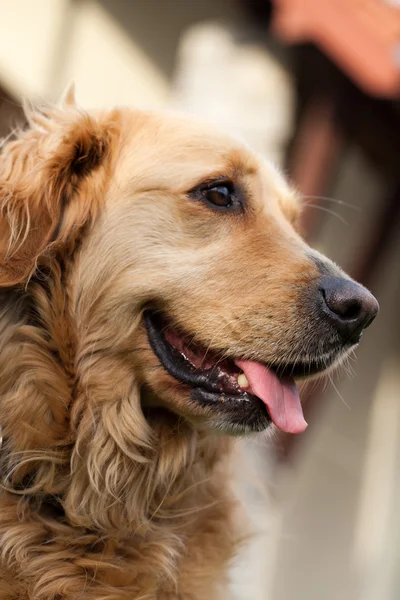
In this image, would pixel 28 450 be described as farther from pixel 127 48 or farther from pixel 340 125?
pixel 127 48

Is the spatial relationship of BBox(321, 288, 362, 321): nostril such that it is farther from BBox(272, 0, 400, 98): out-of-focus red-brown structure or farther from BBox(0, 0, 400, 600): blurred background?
BBox(272, 0, 400, 98): out-of-focus red-brown structure

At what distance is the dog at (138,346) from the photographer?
7.90 ft

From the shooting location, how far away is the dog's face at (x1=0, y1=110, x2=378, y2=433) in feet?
7.98

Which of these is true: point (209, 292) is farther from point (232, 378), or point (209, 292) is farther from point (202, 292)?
point (232, 378)

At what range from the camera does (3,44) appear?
5.63 m

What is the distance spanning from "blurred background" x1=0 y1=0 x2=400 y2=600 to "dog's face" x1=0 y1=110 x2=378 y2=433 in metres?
1.73

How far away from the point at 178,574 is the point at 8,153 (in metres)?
1.56

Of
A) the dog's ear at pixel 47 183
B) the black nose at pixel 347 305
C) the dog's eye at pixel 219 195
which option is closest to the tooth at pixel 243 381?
the black nose at pixel 347 305

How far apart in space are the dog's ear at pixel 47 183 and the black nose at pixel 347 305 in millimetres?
850

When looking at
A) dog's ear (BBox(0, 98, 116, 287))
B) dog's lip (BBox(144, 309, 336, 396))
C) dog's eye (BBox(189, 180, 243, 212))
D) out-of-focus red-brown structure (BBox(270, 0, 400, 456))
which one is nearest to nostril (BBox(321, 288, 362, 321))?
dog's lip (BBox(144, 309, 336, 396))

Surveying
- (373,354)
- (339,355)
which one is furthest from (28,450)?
(373,354)

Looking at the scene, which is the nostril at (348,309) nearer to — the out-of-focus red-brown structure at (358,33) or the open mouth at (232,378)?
the open mouth at (232,378)

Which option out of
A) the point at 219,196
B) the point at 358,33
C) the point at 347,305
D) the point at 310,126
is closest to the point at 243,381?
the point at 347,305

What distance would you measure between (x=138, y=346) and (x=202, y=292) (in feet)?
0.91
